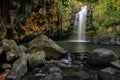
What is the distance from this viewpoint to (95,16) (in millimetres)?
24469

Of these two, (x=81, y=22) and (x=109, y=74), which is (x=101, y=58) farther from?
(x=81, y=22)

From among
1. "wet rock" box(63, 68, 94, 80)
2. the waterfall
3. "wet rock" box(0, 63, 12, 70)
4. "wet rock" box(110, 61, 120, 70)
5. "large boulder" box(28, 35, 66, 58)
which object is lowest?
"wet rock" box(63, 68, 94, 80)

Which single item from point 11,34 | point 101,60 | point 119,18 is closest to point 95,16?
point 119,18

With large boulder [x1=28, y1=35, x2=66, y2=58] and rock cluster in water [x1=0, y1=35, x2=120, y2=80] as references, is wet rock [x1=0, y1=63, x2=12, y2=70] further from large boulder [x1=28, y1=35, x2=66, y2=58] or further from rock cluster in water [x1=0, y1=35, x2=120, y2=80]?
large boulder [x1=28, y1=35, x2=66, y2=58]

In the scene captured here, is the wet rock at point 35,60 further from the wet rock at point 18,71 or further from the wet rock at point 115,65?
the wet rock at point 115,65

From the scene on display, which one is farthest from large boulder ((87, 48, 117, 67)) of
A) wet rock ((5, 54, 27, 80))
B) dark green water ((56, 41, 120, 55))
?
dark green water ((56, 41, 120, 55))

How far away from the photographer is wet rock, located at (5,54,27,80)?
8.59 m

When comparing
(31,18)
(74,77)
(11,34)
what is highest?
(31,18)

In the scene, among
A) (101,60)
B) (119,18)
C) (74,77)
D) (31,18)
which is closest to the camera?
(74,77)

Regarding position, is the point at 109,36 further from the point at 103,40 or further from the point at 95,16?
the point at 95,16

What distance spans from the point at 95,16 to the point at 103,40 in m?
4.36

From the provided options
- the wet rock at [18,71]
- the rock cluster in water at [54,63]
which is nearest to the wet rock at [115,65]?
the rock cluster in water at [54,63]

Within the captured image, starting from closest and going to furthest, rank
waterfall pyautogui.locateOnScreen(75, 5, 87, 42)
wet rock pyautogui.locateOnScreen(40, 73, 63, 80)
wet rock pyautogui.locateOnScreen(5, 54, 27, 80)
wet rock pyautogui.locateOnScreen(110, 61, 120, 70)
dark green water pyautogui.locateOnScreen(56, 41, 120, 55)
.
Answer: wet rock pyautogui.locateOnScreen(5, 54, 27, 80) < wet rock pyautogui.locateOnScreen(40, 73, 63, 80) < wet rock pyautogui.locateOnScreen(110, 61, 120, 70) < dark green water pyautogui.locateOnScreen(56, 41, 120, 55) < waterfall pyautogui.locateOnScreen(75, 5, 87, 42)

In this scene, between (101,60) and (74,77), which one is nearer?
(74,77)
